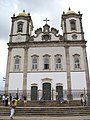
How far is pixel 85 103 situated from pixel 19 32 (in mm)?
16330

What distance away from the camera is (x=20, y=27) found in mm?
32562

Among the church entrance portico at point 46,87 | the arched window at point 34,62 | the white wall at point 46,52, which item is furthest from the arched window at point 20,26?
the church entrance portico at point 46,87

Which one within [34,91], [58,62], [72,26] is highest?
[72,26]

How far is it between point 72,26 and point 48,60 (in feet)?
23.7

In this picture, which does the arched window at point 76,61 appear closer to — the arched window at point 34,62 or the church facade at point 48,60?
the church facade at point 48,60

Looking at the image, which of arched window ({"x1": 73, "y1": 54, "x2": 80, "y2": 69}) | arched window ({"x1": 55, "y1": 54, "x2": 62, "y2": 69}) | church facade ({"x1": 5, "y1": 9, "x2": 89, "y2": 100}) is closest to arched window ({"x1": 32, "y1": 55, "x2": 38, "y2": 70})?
church facade ({"x1": 5, "y1": 9, "x2": 89, "y2": 100})

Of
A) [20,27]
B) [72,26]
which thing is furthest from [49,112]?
[20,27]

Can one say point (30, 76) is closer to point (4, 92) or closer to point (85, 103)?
point (4, 92)

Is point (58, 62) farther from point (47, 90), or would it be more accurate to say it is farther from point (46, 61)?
point (47, 90)

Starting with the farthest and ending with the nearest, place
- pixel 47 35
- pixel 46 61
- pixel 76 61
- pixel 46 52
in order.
→ pixel 47 35, pixel 46 52, pixel 46 61, pixel 76 61

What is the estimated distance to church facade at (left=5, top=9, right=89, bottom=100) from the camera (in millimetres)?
27500

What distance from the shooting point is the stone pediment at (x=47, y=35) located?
30.9 metres

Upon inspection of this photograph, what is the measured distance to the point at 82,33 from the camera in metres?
31.0

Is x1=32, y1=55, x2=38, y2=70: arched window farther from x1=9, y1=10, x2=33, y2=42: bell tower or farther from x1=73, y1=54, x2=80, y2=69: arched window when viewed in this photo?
x1=73, y1=54, x2=80, y2=69: arched window
